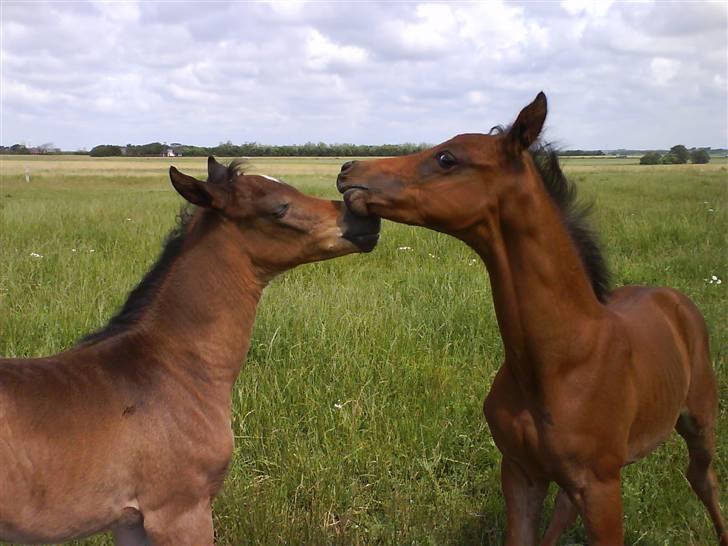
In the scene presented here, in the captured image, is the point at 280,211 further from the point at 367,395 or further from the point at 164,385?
the point at 367,395

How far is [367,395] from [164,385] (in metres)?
2.16

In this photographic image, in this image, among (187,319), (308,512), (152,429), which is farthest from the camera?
(308,512)

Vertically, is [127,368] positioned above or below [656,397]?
above

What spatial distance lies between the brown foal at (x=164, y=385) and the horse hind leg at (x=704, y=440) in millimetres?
1941

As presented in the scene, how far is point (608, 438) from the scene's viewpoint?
2826 mm

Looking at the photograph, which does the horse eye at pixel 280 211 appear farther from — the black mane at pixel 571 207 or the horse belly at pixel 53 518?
the horse belly at pixel 53 518

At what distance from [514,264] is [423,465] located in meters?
1.92

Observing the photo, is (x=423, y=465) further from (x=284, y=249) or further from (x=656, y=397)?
(x=284, y=249)

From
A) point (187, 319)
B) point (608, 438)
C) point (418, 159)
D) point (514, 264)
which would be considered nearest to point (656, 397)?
point (608, 438)

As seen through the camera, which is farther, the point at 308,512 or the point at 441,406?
the point at 441,406

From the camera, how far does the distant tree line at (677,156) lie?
6356 cm

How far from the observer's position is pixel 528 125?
2.70 meters

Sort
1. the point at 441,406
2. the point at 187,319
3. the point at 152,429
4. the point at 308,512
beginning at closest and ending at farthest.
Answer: the point at 152,429
the point at 187,319
the point at 308,512
the point at 441,406

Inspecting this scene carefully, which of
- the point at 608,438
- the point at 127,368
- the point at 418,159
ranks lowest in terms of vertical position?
the point at 608,438
